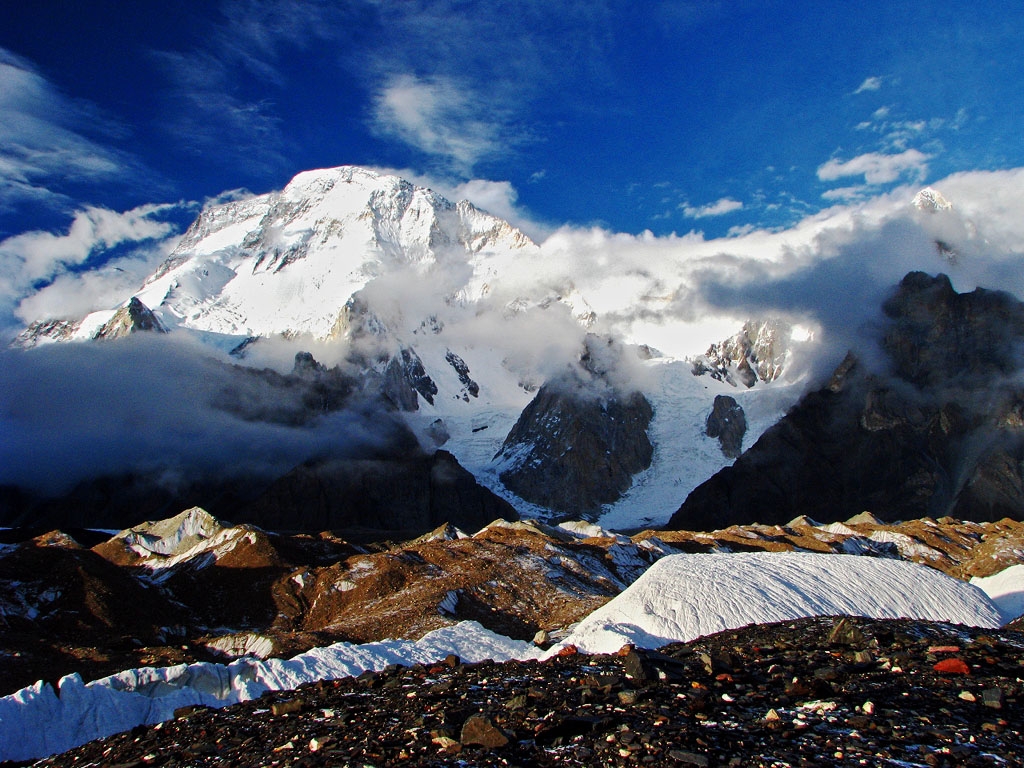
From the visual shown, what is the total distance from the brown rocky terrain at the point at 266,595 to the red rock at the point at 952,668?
23006 millimetres

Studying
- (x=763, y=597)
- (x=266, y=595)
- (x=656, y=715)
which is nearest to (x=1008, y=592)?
(x=763, y=597)

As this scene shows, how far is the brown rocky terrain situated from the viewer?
43688 millimetres

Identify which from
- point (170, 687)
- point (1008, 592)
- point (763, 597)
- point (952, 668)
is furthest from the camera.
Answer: point (1008, 592)

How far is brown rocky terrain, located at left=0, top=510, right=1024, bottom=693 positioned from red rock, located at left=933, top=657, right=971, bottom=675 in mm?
23006

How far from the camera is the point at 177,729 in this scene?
17.9 meters

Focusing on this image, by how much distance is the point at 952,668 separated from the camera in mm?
16844

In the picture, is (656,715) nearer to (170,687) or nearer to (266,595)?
(170,687)

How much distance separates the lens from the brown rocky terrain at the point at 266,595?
4369 cm

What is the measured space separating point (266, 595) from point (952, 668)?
188 ft

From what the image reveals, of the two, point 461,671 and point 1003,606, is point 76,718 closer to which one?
point 461,671

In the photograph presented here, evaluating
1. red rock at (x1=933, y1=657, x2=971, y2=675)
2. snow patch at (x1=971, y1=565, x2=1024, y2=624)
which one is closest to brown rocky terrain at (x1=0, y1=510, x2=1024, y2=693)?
snow patch at (x1=971, y1=565, x2=1024, y2=624)

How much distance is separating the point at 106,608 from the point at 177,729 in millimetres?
42973

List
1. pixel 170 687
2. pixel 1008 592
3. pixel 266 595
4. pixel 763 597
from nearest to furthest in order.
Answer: pixel 170 687 → pixel 763 597 → pixel 1008 592 → pixel 266 595

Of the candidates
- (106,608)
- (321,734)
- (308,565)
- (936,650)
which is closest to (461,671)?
(321,734)
